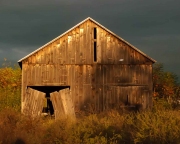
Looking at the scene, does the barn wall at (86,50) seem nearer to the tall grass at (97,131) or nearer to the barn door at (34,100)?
the barn door at (34,100)

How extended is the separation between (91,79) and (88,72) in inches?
21.6

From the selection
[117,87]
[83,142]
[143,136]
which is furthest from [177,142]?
[117,87]

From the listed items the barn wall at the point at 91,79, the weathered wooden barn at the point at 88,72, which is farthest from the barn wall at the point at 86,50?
the barn wall at the point at 91,79

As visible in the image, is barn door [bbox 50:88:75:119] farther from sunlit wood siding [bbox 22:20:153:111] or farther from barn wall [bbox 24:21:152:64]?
barn wall [bbox 24:21:152:64]

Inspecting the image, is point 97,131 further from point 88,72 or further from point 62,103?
point 88,72

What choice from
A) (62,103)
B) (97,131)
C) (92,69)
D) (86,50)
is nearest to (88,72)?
(92,69)

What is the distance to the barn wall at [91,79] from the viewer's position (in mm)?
23969

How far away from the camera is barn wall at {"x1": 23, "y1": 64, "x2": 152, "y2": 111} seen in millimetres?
23969

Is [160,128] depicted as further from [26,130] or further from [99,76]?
[99,76]

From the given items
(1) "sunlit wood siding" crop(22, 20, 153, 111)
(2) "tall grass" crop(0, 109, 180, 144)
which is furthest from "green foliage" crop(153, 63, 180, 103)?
(2) "tall grass" crop(0, 109, 180, 144)

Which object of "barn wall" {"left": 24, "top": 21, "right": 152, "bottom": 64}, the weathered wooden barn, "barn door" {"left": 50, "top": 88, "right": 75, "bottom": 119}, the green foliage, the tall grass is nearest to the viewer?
the tall grass

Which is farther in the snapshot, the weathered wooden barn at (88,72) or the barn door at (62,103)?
the weathered wooden barn at (88,72)

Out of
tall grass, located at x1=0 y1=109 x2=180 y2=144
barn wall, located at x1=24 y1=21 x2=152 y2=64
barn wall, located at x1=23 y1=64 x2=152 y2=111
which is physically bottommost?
tall grass, located at x1=0 y1=109 x2=180 y2=144

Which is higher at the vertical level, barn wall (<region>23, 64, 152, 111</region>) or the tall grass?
barn wall (<region>23, 64, 152, 111</region>)
